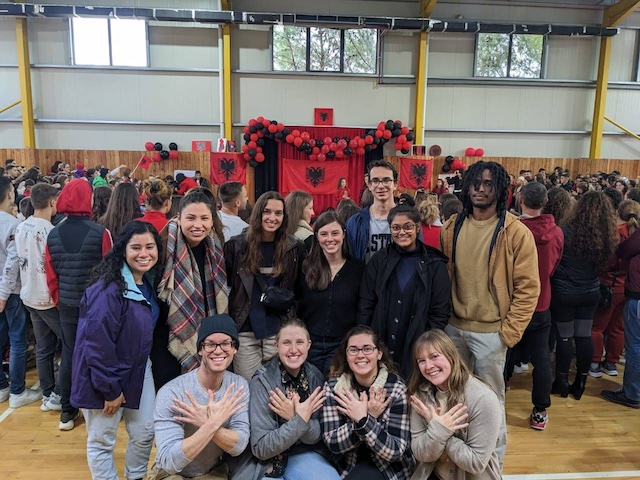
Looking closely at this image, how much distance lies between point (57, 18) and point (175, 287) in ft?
38.5

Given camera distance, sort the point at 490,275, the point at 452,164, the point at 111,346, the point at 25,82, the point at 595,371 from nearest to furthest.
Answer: the point at 111,346 < the point at 490,275 < the point at 595,371 < the point at 25,82 < the point at 452,164

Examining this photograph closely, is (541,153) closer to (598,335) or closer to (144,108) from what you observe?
(598,335)

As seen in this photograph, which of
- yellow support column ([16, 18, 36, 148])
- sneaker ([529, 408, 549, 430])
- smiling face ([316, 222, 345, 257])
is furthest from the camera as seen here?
yellow support column ([16, 18, 36, 148])

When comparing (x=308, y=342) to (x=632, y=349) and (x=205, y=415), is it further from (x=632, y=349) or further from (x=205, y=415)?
(x=632, y=349)

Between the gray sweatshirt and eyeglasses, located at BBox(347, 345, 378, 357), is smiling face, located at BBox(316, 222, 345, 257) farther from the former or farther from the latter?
the gray sweatshirt

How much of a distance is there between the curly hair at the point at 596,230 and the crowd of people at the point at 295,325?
1 centimetres

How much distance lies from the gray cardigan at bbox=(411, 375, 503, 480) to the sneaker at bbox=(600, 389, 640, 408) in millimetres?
2362

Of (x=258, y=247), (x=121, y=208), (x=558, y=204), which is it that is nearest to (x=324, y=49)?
(x=558, y=204)

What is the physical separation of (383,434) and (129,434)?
1363 mm

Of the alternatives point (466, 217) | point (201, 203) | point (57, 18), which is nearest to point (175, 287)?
point (201, 203)

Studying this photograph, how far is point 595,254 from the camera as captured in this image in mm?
3635

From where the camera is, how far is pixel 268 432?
2275 mm

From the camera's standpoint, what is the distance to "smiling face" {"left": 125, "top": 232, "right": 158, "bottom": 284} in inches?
95.6

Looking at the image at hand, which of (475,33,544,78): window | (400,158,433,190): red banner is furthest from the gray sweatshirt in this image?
(475,33,544,78): window
